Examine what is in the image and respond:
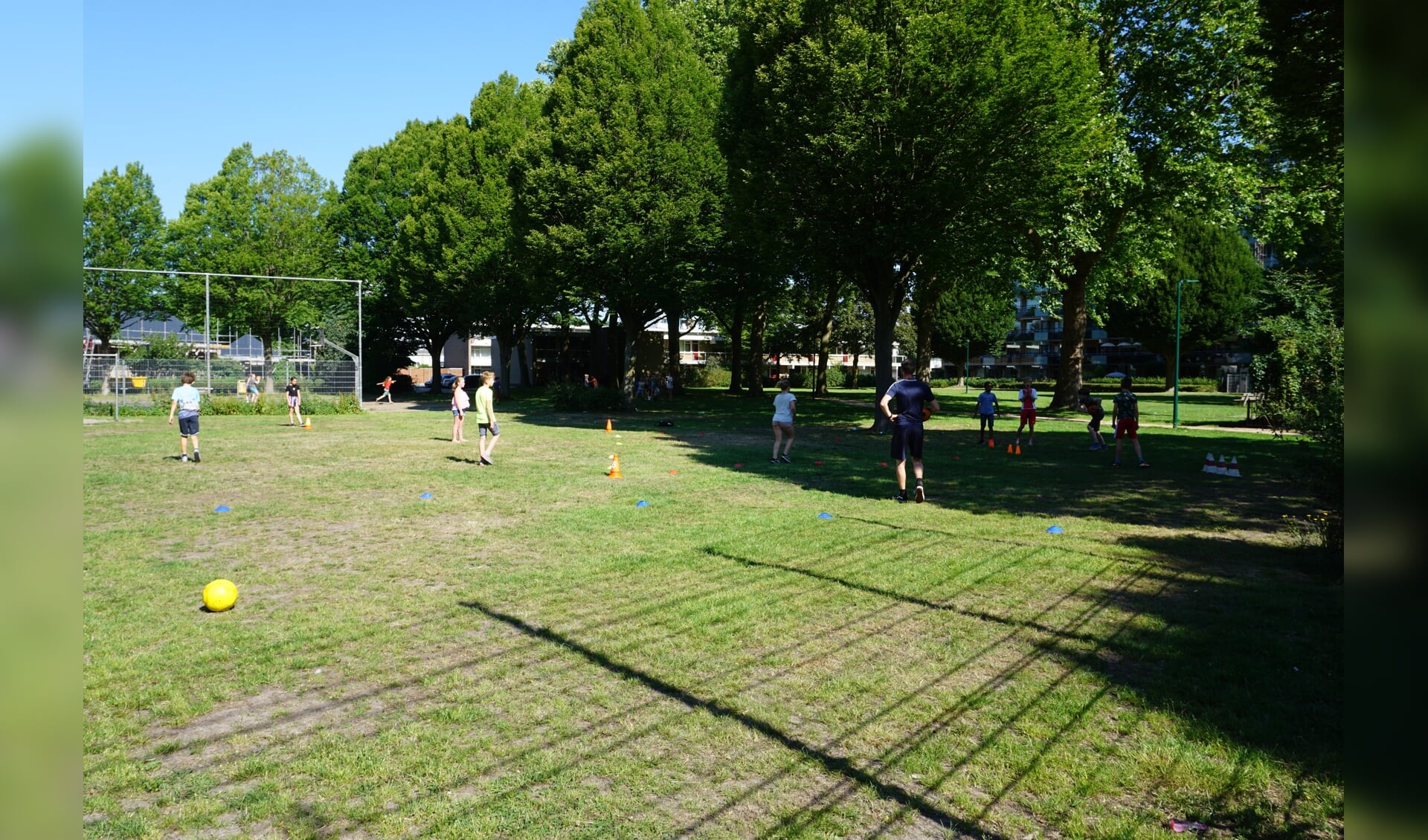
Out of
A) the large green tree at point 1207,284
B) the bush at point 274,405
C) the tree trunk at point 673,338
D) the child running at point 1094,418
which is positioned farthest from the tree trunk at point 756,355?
the child running at point 1094,418

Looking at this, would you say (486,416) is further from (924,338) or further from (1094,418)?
(924,338)

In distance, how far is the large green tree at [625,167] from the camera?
3183 cm

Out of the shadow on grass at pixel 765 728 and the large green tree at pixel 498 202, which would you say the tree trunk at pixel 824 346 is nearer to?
the large green tree at pixel 498 202

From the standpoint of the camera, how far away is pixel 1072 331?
34.9m

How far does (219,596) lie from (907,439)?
382 inches

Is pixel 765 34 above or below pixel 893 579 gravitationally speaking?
above

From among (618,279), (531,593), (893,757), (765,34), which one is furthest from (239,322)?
(893,757)

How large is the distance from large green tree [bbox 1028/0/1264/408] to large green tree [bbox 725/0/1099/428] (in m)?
5.74

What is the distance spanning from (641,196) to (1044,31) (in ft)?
49.1

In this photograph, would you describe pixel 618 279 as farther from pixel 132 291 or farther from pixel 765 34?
pixel 132 291

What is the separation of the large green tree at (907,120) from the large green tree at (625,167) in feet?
26.2
